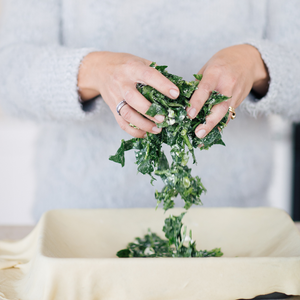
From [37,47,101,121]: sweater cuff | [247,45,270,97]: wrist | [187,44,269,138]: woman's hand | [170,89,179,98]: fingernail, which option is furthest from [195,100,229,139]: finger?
[37,47,101,121]: sweater cuff

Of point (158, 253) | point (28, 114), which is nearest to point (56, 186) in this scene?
point (28, 114)

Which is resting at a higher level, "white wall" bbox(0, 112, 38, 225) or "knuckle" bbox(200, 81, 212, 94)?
"knuckle" bbox(200, 81, 212, 94)

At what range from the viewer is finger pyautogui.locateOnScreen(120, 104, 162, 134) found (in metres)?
0.83

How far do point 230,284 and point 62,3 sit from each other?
1178 millimetres

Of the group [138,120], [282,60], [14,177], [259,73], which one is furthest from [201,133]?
[14,177]

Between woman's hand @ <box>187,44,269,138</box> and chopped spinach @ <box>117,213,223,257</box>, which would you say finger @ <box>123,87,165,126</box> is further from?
chopped spinach @ <box>117,213,223,257</box>

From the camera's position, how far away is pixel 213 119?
2.70 feet

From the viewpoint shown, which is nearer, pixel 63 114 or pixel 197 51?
pixel 63 114

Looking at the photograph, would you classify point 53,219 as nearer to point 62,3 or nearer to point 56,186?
point 56,186

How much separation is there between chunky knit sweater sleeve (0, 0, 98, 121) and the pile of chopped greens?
1.04 feet

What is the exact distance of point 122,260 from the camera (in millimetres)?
754

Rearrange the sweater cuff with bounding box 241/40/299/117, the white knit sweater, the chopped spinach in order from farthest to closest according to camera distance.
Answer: the white knit sweater → the sweater cuff with bounding box 241/40/299/117 → the chopped spinach

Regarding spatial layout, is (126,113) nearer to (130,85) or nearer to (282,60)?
(130,85)

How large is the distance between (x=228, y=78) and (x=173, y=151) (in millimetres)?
233
